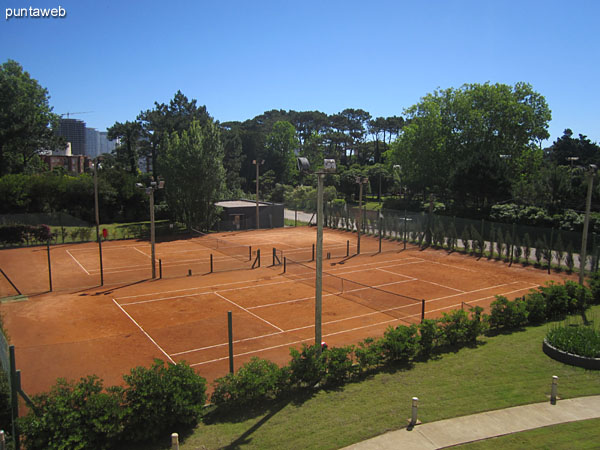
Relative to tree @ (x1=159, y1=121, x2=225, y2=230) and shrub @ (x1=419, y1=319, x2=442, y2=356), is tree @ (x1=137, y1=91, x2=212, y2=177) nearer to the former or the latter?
tree @ (x1=159, y1=121, x2=225, y2=230)

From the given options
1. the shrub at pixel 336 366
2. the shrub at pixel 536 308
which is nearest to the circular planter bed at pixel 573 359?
the shrub at pixel 536 308

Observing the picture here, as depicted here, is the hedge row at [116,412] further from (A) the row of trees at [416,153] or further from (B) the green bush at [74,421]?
(A) the row of trees at [416,153]

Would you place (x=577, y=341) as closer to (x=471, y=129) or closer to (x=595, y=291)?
(x=595, y=291)

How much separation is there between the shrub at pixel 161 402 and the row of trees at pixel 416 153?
3613cm

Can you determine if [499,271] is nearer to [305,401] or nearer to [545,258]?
[545,258]

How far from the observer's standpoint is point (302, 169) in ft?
38.1

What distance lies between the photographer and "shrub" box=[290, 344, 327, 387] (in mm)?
11227

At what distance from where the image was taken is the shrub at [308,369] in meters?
11.2

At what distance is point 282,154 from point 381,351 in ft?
272

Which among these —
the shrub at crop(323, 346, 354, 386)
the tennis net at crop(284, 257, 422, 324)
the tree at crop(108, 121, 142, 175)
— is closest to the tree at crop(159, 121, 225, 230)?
the tennis net at crop(284, 257, 422, 324)

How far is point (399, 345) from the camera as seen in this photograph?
12.9 m

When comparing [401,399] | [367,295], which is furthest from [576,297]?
[401,399]

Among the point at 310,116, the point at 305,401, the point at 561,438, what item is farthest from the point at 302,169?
the point at 310,116

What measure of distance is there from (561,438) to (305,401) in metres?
5.33
